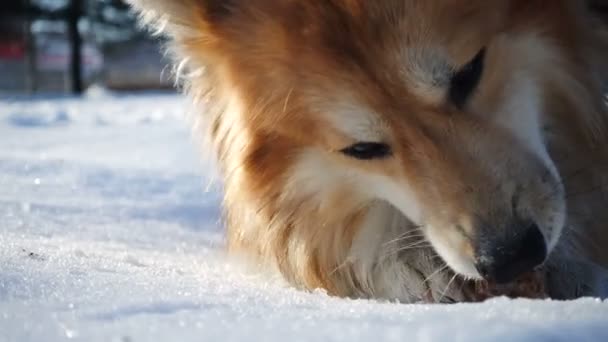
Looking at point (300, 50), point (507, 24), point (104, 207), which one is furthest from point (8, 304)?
point (104, 207)

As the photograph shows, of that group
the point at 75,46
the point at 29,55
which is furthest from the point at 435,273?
the point at 29,55

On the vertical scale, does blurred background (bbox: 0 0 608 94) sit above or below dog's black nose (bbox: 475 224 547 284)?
below

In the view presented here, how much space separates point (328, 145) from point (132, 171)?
166 cm

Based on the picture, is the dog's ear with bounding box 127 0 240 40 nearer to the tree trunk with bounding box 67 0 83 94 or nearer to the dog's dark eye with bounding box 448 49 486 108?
the dog's dark eye with bounding box 448 49 486 108

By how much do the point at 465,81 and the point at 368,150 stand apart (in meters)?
0.22

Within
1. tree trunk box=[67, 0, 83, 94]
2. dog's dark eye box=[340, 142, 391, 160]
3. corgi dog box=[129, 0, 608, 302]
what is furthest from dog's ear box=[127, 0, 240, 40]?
tree trunk box=[67, 0, 83, 94]

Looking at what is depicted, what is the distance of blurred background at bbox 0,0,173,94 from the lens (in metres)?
12.4

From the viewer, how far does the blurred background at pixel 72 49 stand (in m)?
12.4

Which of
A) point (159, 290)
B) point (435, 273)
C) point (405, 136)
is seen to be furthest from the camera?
point (435, 273)

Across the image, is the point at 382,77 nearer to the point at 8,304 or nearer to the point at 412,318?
the point at 412,318

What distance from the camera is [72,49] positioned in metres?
12.2

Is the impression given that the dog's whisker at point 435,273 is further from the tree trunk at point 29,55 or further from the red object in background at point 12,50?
the red object in background at point 12,50

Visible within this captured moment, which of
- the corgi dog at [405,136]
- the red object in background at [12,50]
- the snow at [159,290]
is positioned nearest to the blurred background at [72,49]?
the red object in background at [12,50]

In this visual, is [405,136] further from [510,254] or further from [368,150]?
[510,254]
